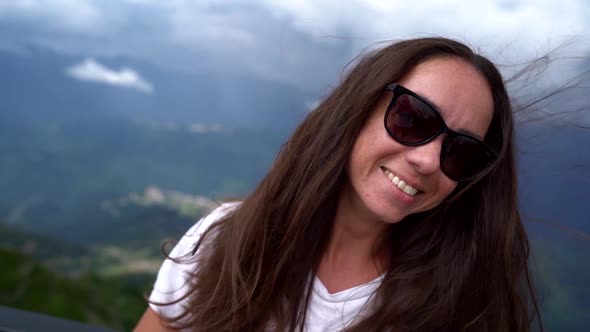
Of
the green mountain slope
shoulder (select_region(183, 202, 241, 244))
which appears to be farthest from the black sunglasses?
the green mountain slope

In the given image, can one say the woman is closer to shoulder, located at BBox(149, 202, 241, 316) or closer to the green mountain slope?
shoulder, located at BBox(149, 202, 241, 316)

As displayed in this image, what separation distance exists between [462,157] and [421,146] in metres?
0.10

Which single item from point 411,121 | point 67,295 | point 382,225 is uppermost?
point 411,121

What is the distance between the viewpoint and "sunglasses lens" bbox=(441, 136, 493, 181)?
3.44ft

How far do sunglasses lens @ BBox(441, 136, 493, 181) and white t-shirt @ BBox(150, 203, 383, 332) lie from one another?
1.18ft

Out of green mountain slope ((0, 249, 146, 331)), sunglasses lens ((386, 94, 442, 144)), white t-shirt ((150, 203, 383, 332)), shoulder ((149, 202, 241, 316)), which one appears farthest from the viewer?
green mountain slope ((0, 249, 146, 331))

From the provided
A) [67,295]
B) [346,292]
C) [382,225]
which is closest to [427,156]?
[382,225]

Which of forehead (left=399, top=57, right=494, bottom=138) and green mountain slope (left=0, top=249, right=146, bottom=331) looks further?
green mountain slope (left=0, top=249, right=146, bottom=331)

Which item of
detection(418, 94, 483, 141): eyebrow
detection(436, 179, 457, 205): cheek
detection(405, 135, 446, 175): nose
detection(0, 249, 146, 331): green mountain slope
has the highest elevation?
detection(418, 94, 483, 141): eyebrow

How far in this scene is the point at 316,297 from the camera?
4.01 feet

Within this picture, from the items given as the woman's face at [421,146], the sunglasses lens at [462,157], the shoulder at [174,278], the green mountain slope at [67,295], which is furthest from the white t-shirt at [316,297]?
the green mountain slope at [67,295]

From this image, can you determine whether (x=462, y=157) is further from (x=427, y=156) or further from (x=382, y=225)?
(x=382, y=225)

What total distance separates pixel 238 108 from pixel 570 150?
1.65 meters

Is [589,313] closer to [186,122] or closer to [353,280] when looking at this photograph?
[353,280]
